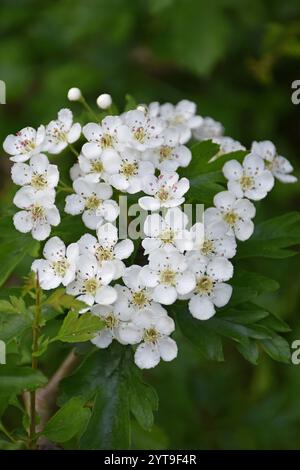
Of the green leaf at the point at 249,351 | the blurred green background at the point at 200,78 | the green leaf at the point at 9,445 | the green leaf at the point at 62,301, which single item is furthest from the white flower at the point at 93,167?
the blurred green background at the point at 200,78

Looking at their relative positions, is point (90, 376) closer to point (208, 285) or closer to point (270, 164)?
point (208, 285)

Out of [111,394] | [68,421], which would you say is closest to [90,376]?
[111,394]

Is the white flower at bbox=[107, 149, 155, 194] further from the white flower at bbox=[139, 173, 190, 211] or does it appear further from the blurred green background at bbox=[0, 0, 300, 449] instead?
the blurred green background at bbox=[0, 0, 300, 449]

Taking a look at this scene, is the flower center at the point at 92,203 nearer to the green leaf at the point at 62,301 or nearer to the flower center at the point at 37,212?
the flower center at the point at 37,212

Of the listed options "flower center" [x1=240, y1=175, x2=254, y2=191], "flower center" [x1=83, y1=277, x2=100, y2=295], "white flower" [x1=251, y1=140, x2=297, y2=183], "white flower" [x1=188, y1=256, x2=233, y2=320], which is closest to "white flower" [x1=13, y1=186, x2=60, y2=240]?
"flower center" [x1=83, y1=277, x2=100, y2=295]

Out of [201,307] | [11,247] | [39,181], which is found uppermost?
[39,181]
